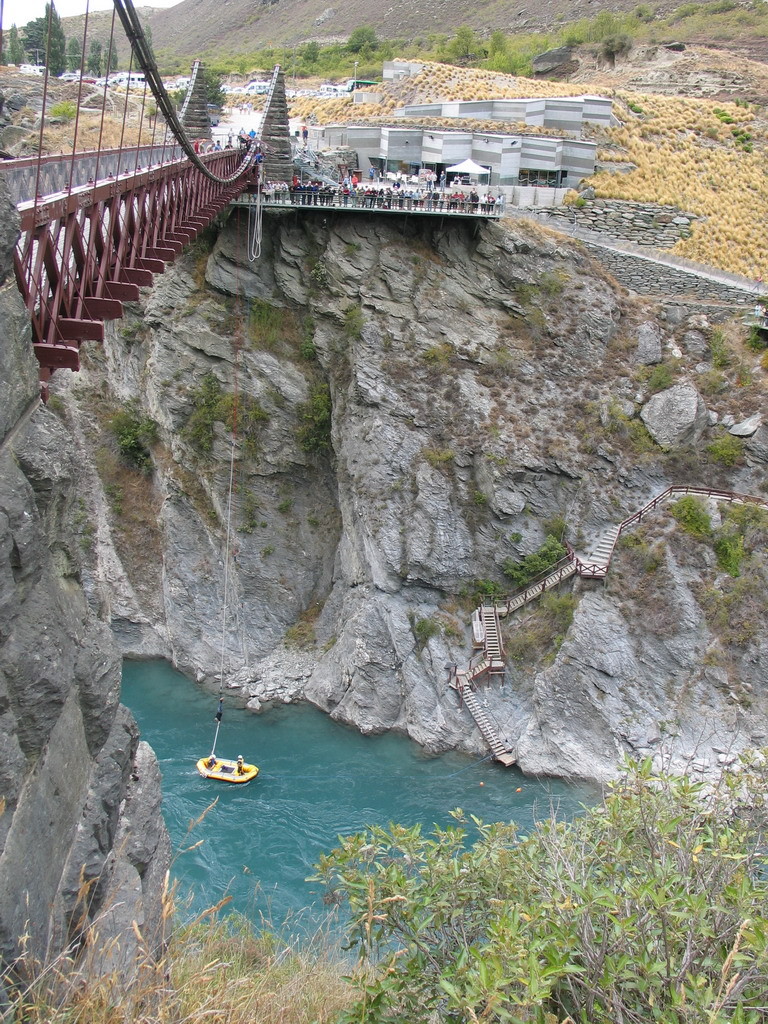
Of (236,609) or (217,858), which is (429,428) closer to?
(236,609)

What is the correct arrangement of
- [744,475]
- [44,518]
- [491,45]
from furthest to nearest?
1. [491,45]
2. [744,475]
3. [44,518]

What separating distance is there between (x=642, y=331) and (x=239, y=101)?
4377 cm

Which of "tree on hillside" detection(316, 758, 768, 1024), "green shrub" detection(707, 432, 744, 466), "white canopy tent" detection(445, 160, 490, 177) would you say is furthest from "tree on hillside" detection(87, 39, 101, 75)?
"tree on hillside" detection(316, 758, 768, 1024)

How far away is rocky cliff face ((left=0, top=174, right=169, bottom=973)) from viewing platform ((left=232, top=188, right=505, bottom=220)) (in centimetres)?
2147

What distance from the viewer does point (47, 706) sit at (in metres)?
8.02

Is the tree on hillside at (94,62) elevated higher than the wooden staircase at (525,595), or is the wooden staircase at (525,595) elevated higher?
the tree on hillside at (94,62)

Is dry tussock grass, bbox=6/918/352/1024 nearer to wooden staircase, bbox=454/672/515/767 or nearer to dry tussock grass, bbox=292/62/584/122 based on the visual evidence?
wooden staircase, bbox=454/672/515/767

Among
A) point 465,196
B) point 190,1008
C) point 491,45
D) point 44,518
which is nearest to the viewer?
point 190,1008

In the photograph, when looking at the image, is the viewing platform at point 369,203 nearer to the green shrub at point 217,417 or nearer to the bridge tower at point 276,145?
the bridge tower at point 276,145

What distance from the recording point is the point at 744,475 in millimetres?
26297

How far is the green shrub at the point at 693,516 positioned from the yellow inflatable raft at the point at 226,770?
14330 mm

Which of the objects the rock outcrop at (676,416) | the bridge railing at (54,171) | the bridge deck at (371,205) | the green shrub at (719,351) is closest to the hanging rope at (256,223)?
the bridge deck at (371,205)

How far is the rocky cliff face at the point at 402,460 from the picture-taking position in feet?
82.9

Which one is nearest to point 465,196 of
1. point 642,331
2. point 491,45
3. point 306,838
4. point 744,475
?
point 642,331
